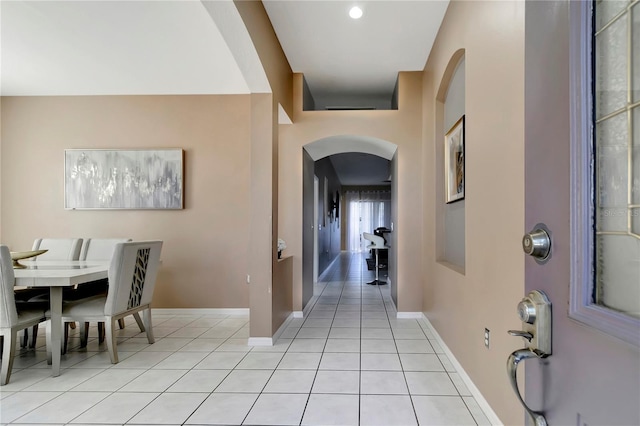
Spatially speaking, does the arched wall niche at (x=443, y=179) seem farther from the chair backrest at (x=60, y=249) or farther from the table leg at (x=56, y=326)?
the chair backrest at (x=60, y=249)

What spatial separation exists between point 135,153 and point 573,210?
479cm

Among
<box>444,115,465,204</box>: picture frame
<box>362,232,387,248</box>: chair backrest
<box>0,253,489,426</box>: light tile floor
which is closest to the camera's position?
<box>0,253,489,426</box>: light tile floor

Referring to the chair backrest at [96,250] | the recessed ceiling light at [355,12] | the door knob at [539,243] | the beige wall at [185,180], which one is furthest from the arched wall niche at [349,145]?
the door knob at [539,243]

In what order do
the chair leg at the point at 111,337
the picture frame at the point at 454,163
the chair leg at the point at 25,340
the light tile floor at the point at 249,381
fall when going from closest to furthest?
the light tile floor at the point at 249,381
the picture frame at the point at 454,163
the chair leg at the point at 111,337
the chair leg at the point at 25,340

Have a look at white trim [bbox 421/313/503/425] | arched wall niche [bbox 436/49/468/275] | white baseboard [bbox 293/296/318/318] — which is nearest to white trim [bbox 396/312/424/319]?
white trim [bbox 421/313/503/425]

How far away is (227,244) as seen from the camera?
4375 mm

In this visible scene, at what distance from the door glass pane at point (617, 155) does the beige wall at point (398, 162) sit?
359 cm

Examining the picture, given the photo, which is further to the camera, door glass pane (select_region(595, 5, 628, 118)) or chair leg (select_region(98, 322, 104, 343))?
chair leg (select_region(98, 322, 104, 343))

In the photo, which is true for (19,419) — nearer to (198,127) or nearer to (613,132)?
(613,132)

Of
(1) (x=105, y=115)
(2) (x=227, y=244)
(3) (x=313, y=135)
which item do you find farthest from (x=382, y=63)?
(1) (x=105, y=115)

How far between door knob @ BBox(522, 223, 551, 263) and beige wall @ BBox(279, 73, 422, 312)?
3476 mm

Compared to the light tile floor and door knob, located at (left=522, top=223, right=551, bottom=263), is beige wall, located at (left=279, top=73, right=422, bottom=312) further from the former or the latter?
door knob, located at (left=522, top=223, right=551, bottom=263)

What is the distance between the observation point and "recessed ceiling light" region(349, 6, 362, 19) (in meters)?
2.84

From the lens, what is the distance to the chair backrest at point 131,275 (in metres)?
2.76
